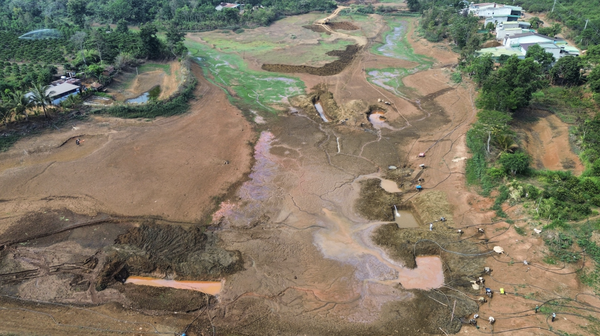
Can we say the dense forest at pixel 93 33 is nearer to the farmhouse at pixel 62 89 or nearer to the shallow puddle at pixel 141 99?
the farmhouse at pixel 62 89

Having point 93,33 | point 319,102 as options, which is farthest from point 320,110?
point 93,33

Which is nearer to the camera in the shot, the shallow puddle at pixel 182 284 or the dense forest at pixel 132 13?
the shallow puddle at pixel 182 284

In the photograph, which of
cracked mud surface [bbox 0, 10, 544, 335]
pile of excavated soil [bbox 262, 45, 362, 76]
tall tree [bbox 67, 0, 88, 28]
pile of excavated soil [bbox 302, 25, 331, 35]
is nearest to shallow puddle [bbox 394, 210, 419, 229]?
cracked mud surface [bbox 0, 10, 544, 335]

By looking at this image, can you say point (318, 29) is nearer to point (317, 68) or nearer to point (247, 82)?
point (317, 68)

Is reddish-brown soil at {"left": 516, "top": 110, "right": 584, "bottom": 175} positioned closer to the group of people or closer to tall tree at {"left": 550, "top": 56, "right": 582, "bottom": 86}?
tall tree at {"left": 550, "top": 56, "right": 582, "bottom": 86}

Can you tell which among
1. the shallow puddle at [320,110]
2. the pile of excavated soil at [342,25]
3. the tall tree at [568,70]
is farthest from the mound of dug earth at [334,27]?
the tall tree at [568,70]
